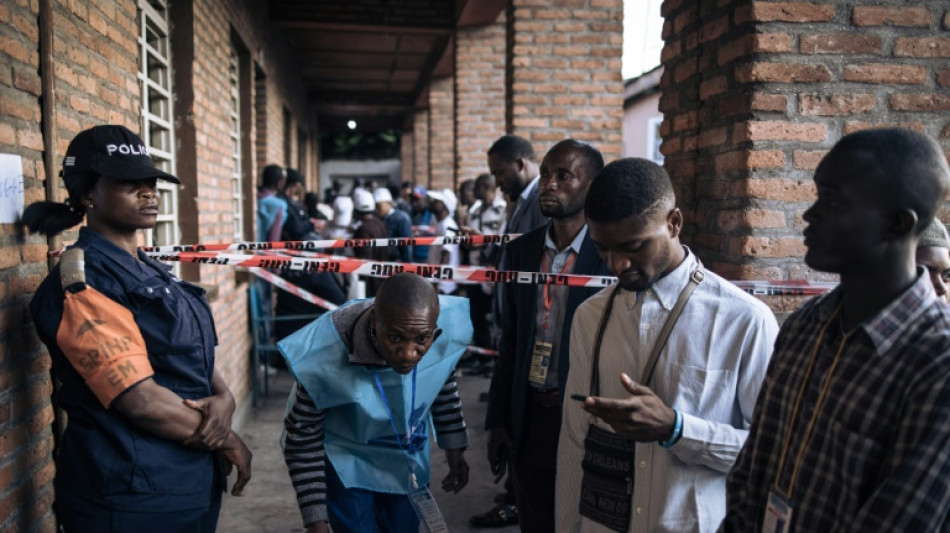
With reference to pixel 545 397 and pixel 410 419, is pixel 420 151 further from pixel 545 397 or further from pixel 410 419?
pixel 410 419

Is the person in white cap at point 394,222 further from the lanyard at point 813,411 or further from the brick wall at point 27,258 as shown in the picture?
the lanyard at point 813,411

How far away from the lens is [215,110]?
530 cm

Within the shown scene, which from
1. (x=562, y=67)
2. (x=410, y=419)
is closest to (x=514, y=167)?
(x=562, y=67)

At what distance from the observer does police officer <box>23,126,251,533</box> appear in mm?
1933

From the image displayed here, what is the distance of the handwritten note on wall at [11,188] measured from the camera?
2092 millimetres

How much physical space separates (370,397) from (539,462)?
0.82 m

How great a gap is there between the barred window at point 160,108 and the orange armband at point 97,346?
89.1 inches

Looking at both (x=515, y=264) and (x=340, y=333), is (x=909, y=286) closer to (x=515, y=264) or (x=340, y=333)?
(x=340, y=333)

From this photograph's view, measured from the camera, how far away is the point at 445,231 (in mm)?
8305

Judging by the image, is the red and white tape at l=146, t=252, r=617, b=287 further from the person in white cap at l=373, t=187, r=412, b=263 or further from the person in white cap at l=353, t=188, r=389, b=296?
the person in white cap at l=373, t=187, r=412, b=263

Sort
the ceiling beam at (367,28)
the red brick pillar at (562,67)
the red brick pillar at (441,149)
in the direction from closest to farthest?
the red brick pillar at (562,67) < the ceiling beam at (367,28) < the red brick pillar at (441,149)

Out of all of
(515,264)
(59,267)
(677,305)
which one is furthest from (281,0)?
(677,305)

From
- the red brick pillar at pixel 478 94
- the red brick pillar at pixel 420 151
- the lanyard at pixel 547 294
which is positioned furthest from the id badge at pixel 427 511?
the red brick pillar at pixel 420 151

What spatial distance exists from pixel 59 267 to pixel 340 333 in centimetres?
85
